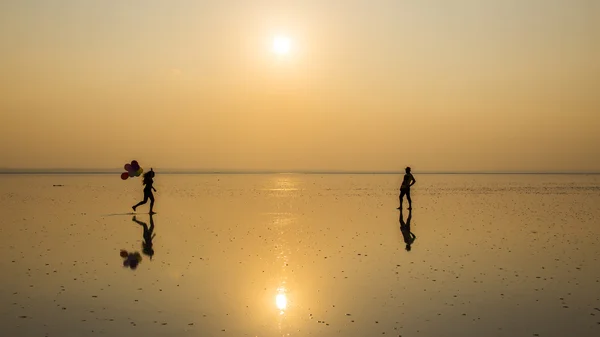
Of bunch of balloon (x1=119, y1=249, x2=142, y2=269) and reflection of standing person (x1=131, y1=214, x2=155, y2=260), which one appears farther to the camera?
reflection of standing person (x1=131, y1=214, x2=155, y2=260)

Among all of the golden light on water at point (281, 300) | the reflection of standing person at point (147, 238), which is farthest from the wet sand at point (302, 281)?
the reflection of standing person at point (147, 238)

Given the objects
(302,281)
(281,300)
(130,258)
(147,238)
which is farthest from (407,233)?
(281,300)

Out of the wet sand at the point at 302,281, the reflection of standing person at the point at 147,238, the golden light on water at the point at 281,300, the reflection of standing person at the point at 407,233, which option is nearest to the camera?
the wet sand at the point at 302,281

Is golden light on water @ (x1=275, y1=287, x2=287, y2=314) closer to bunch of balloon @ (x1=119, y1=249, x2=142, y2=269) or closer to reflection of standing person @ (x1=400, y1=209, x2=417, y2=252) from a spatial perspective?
bunch of balloon @ (x1=119, y1=249, x2=142, y2=269)

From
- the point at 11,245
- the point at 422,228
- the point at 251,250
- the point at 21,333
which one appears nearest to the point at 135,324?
the point at 21,333

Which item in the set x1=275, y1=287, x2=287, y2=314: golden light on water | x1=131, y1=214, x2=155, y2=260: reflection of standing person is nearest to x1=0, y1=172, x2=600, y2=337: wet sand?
x1=275, y1=287, x2=287, y2=314: golden light on water

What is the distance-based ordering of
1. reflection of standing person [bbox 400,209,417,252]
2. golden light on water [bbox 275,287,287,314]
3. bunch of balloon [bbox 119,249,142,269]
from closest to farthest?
golden light on water [bbox 275,287,287,314], bunch of balloon [bbox 119,249,142,269], reflection of standing person [bbox 400,209,417,252]

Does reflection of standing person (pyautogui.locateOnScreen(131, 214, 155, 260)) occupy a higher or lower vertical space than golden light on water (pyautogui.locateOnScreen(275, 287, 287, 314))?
higher

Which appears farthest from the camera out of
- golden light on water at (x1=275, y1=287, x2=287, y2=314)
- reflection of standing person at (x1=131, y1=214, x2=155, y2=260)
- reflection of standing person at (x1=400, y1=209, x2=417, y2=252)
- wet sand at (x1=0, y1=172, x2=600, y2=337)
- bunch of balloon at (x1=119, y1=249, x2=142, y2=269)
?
reflection of standing person at (x1=400, y1=209, x2=417, y2=252)

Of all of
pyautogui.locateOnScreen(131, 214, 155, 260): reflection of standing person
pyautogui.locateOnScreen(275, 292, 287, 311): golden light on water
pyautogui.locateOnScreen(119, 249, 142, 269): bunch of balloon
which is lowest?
pyautogui.locateOnScreen(275, 292, 287, 311): golden light on water

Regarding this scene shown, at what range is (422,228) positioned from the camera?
893 inches

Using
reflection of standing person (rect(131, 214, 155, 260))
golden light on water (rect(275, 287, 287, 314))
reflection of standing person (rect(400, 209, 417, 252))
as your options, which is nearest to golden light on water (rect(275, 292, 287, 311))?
golden light on water (rect(275, 287, 287, 314))

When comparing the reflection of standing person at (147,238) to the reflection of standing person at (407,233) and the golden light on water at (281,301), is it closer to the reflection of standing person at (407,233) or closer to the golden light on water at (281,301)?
the golden light on water at (281,301)

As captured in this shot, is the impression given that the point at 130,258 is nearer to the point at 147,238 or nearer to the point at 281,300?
the point at 147,238
